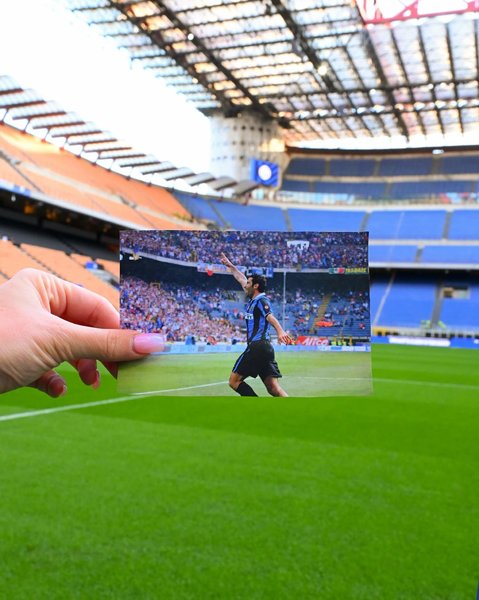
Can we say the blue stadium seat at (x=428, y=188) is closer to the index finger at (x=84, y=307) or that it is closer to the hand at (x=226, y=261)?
the index finger at (x=84, y=307)

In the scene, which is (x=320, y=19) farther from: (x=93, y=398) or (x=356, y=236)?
(x=356, y=236)

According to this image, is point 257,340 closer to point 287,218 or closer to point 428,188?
point 287,218

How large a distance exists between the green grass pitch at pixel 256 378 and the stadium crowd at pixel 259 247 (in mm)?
312

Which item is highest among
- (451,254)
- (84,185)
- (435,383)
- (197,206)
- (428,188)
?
(428,188)

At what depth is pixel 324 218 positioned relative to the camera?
57.6 m

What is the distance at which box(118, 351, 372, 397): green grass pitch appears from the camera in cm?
205

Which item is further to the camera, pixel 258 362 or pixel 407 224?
pixel 407 224

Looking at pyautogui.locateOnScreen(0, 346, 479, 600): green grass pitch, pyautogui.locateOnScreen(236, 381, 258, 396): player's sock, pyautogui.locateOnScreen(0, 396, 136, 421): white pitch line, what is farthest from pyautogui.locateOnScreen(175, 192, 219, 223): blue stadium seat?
pyautogui.locateOnScreen(236, 381, 258, 396): player's sock

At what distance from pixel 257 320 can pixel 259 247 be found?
0.82ft

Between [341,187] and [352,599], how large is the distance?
196ft

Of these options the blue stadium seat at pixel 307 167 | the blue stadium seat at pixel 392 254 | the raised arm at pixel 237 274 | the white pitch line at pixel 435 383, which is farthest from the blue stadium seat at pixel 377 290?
the raised arm at pixel 237 274

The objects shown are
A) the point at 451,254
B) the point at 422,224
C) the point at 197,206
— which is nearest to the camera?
the point at 451,254

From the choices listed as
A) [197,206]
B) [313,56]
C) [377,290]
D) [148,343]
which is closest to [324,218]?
[377,290]

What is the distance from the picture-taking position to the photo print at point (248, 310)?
2066mm
